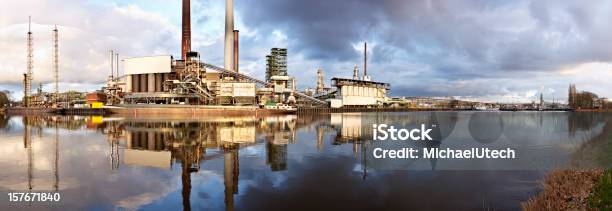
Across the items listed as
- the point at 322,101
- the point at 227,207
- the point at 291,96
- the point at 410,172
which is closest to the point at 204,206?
the point at 227,207

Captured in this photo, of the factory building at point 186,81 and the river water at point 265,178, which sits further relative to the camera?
the factory building at point 186,81

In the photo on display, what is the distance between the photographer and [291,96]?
115m

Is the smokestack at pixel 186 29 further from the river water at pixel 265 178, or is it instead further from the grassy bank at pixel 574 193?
the grassy bank at pixel 574 193

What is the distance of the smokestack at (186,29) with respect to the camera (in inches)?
4048

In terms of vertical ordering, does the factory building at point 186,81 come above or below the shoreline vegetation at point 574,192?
above

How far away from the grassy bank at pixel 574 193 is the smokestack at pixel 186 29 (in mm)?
103071

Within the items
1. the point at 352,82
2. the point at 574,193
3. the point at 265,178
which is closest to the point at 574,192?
the point at 574,193

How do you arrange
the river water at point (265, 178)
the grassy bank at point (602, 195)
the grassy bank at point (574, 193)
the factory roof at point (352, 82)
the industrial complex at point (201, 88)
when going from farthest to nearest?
the factory roof at point (352, 82) < the industrial complex at point (201, 88) < the river water at point (265, 178) < the grassy bank at point (574, 193) < the grassy bank at point (602, 195)

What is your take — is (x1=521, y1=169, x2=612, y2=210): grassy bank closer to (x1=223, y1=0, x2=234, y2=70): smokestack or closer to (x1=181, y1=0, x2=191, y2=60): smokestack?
(x1=223, y1=0, x2=234, y2=70): smokestack

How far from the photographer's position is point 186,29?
104m

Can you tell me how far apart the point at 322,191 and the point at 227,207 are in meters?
3.02

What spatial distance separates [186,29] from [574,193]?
4168 inches

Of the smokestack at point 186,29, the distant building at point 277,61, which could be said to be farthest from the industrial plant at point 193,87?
the distant building at point 277,61

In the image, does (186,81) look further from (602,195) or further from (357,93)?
(602,195)
